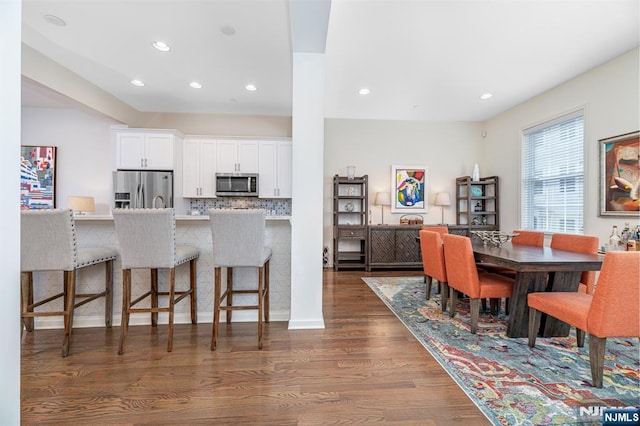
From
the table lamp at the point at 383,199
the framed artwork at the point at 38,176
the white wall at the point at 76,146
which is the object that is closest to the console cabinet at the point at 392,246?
the table lamp at the point at 383,199

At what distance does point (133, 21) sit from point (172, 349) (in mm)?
3031

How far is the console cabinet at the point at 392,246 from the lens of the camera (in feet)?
16.7

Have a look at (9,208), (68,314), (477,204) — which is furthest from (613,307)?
(477,204)

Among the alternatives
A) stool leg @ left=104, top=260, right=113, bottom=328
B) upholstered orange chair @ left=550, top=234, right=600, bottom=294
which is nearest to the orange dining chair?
upholstered orange chair @ left=550, top=234, right=600, bottom=294

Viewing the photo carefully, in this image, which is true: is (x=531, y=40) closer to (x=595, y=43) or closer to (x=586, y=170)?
(x=595, y=43)

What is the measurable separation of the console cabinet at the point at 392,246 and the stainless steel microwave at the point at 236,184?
2271mm

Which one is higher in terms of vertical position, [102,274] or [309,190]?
[309,190]

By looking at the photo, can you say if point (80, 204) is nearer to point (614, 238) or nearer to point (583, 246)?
point (583, 246)

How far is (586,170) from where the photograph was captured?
3637 millimetres

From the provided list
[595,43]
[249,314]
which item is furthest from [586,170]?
[249,314]

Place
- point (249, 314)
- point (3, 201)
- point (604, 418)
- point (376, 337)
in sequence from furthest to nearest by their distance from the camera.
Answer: point (249, 314)
point (376, 337)
point (604, 418)
point (3, 201)

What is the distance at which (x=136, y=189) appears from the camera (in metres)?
4.57

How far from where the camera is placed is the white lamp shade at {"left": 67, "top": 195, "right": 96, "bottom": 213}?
426cm

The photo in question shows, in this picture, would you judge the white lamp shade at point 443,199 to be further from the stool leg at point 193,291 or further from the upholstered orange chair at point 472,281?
the stool leg at point 193,291
